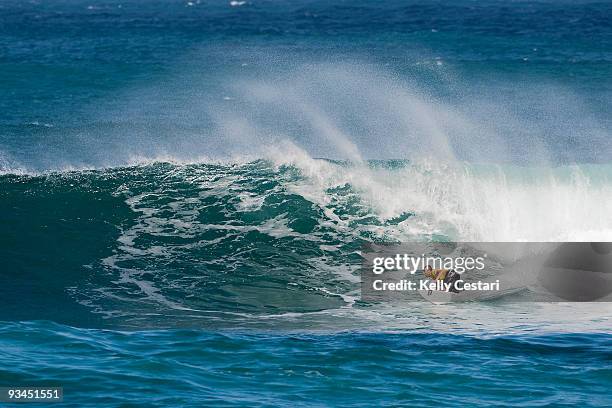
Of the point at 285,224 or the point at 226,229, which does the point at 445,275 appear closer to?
the point at 285,224

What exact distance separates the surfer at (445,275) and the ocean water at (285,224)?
0.70 metres

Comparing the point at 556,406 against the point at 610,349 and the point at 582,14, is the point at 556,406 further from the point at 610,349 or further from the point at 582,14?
the point at 582,14

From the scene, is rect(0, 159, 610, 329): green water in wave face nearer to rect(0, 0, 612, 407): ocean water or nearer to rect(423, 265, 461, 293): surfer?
rect(0, 0, 612, 407): ocean water

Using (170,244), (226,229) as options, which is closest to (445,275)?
(226,229)

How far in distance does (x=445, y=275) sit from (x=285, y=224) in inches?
158

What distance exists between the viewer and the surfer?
47.2 ft

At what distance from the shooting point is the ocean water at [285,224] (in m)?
10.8

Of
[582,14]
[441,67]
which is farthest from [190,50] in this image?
[582,14]

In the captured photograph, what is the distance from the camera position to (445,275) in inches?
579

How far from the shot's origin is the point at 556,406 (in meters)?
10.0

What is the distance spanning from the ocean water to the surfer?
27.7 inches

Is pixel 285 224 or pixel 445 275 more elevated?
pixel 285 224

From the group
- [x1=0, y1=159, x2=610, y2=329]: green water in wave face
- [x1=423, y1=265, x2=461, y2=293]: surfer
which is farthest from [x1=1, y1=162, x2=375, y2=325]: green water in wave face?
[x1=423, y1=265, x2=461, y2=293]: surfer

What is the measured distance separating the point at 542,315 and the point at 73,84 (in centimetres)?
3023
